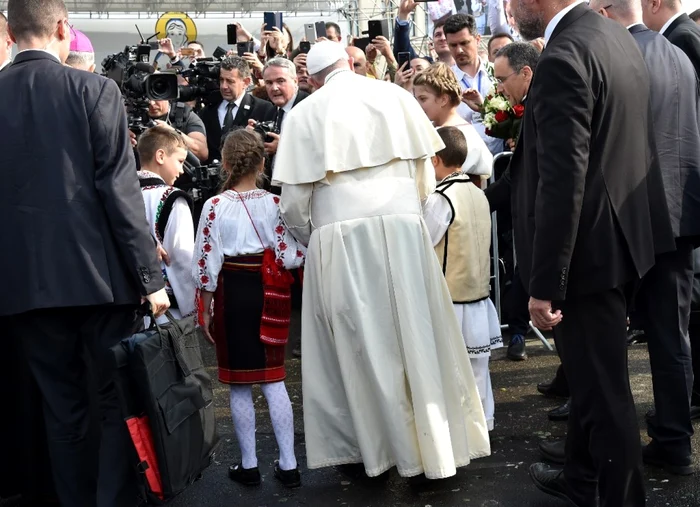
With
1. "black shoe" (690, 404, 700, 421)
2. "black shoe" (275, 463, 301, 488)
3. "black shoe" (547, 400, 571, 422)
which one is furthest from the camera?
"black shoe" (547, 400, 571, 422)

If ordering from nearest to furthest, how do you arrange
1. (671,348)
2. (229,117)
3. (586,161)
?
(586,161), (671,348), (229,117)

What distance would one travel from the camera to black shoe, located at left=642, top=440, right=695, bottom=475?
14.5ft

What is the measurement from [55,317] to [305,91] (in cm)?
471

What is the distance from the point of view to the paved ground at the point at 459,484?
4293 millimetres

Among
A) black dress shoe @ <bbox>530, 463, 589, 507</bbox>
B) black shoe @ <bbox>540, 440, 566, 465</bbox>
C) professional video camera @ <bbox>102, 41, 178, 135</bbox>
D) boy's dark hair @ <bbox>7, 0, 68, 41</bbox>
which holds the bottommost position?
black shoe @ <bbox>540, 440, 566, 465</bbox>

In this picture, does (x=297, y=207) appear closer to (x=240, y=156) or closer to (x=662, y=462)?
(x=240, y=156)

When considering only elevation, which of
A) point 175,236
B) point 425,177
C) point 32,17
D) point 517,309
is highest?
point 32,17

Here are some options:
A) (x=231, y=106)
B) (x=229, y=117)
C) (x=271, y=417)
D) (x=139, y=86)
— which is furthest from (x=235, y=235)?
(x=231, y=106)

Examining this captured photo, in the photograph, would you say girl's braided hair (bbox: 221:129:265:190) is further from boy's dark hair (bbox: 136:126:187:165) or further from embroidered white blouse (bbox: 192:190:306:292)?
boy's dark hair (bbox: 136:126:187:165)

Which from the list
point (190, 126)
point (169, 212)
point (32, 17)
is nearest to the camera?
point (32, 17)

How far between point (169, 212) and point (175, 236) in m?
0.13

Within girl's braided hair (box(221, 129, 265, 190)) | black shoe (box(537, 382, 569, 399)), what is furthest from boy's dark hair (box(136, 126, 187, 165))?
black shoe (box(537, 382, 569, 399))

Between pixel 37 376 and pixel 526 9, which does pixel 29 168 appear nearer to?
pixel 37 376

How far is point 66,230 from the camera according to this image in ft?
12.6
